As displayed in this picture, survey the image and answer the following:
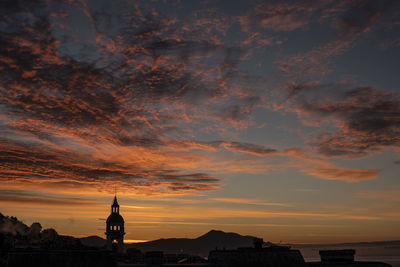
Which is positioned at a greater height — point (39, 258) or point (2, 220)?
point (2, 220)

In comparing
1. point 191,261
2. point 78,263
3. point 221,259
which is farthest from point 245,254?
point 78,263

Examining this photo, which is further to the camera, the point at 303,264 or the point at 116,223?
the point at 116,223

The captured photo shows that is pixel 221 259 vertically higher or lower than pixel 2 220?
lower

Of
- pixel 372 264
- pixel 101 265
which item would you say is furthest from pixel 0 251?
pixel 372 264

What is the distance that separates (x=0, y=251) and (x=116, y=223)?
153 feet

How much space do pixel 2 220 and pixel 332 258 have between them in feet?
526

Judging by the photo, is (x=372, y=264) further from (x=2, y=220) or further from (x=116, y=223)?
(x=2, y=220)

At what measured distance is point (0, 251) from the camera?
134m

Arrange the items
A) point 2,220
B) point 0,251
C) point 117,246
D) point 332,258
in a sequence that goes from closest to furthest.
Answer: point 332,258, point 117,246, point 0,251, point 2,220

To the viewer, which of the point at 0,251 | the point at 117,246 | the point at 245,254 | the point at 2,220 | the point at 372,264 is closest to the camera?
the point at 245,254

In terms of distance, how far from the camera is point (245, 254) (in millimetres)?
76000

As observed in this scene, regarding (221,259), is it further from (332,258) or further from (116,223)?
(116,223)

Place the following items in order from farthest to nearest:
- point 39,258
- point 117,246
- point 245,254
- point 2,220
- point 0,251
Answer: point 2,220, point 0,251, point 117,246, point 245,254, point 39,258

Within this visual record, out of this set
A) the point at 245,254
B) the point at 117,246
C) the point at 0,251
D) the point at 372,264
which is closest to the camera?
the point at 245,254
